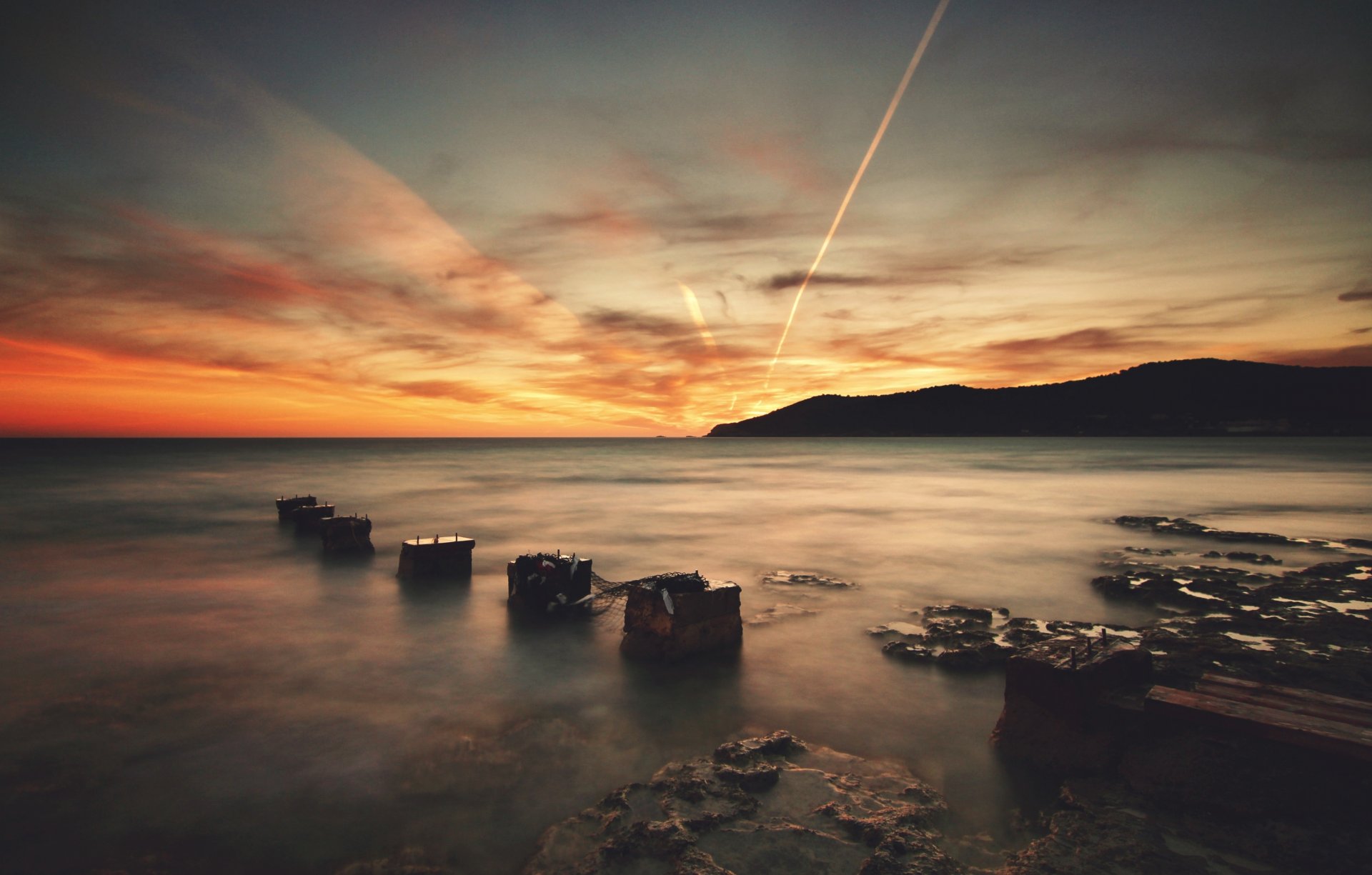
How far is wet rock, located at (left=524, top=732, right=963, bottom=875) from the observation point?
14.1 ft

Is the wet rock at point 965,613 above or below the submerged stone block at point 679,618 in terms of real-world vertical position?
below

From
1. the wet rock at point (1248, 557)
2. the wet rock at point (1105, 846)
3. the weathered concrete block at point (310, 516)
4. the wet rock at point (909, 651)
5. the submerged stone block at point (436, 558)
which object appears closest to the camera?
the wet rock at point (1105, 846)

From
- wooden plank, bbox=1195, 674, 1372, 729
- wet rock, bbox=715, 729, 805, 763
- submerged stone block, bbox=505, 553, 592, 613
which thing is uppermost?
wooden plank, bbox=1195, 674, 1372, 729

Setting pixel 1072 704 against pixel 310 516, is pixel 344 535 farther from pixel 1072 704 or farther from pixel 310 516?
pixel 1072 704

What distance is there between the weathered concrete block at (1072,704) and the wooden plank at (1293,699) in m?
0.52

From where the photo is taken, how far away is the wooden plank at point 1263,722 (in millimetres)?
4219

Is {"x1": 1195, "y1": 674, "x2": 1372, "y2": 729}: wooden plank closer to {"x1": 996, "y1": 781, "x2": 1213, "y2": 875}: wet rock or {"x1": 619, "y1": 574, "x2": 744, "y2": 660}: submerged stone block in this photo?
{"x1": 996, "y1": 781, "x2": 1213, "y2": 875}: wet rock

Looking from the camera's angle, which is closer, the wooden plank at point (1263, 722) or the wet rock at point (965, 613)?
the wooden plank at point (1263, 722)

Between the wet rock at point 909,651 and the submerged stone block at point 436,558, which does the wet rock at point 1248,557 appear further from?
the submerged stone block at point 436,558

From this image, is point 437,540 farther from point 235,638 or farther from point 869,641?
point 869,641

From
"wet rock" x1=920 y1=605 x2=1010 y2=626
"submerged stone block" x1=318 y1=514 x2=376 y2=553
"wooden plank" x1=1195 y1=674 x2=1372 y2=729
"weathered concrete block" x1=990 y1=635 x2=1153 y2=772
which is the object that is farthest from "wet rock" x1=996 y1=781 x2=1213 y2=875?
"submerged stone block" x1=318 y1=514 x2=376 y2=553

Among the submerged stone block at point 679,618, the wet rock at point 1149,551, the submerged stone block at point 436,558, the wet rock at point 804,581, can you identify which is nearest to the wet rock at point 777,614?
the submerged stone block at point 679,618

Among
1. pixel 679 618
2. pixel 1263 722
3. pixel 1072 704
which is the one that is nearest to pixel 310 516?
pixel 679 618

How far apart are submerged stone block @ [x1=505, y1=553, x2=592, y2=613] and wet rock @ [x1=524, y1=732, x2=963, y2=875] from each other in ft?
17.9
